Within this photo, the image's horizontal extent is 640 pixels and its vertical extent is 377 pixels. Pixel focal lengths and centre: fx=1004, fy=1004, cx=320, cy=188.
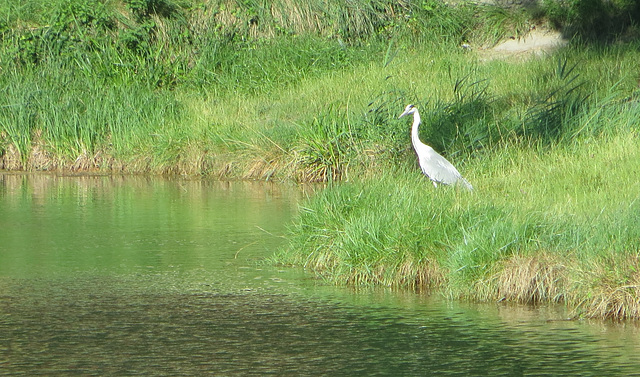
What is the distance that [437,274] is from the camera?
6.92m

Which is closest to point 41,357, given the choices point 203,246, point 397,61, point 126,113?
point 203,246

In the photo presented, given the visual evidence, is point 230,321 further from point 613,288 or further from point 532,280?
point 613,288

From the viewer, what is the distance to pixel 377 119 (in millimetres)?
11883

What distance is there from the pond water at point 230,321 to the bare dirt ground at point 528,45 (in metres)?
8.18

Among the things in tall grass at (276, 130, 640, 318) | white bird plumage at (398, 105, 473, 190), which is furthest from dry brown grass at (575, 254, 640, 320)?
white bird plumage at (398, 105, 473, 190)

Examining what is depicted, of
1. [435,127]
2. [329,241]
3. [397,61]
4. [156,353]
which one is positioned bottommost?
[156,353]

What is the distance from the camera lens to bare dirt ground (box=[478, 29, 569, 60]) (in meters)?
16.1

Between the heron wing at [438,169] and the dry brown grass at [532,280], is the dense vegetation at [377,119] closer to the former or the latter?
the dry brown grass at [532,280]

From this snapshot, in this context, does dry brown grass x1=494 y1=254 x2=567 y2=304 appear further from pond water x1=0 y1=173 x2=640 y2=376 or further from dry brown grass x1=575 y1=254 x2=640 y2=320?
dry brown grass x1=575 y1=254 x2=640 y2=320

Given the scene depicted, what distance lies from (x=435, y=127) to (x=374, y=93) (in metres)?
1.93

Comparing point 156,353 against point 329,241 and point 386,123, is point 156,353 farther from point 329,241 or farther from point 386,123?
point 386,123

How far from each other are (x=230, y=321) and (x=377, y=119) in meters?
6.15

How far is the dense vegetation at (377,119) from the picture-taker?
6.70 meters

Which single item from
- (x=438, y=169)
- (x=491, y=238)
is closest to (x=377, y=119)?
(x=438, y=169)
